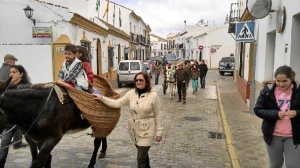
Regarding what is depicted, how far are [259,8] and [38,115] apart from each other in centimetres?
600

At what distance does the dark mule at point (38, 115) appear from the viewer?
3.71 meters

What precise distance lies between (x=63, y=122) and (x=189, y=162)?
261cm

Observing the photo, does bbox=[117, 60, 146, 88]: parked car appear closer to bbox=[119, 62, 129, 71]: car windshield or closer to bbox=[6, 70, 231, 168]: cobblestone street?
bbox=[119, 62, 129, 71]: car windshield

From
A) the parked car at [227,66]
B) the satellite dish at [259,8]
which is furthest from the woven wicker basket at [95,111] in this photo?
the parked car at [227,66]

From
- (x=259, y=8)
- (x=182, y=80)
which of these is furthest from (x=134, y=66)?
(x=259, y=8)

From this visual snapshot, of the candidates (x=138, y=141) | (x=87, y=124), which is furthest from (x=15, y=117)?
(x=138, y=141)

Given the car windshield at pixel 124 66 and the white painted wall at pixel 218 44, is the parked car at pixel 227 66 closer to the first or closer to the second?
the white painted wall at pixel 218 44

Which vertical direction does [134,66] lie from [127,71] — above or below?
above

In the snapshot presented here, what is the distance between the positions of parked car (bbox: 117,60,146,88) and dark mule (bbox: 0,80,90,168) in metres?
13.6

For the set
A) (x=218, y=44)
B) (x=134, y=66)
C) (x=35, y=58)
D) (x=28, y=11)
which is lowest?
(x=134, y=66)

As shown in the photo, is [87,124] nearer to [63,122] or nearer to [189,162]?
[63,122]

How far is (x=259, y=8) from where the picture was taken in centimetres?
744

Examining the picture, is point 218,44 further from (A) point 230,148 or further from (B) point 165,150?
(B) point 165,150

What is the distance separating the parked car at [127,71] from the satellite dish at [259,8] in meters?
10.8
